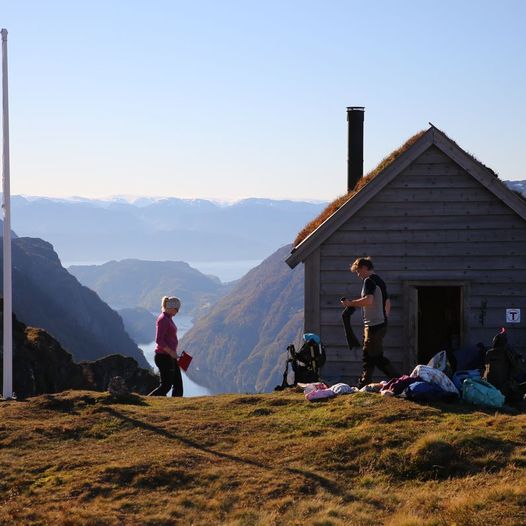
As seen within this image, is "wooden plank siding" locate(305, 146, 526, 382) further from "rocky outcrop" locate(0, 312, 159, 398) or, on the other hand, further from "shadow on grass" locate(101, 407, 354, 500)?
"rocky outcrop" locate(0, 312, 159, 398)

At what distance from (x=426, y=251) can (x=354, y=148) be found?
5.81m

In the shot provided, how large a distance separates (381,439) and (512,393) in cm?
329

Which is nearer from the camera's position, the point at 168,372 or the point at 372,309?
the point at 372,309

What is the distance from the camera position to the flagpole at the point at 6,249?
16.6 meters

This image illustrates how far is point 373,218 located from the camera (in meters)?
19.0

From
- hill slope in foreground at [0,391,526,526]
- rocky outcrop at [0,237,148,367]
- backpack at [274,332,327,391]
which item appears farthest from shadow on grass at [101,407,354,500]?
rocky outcrop at [0,237,148,367]

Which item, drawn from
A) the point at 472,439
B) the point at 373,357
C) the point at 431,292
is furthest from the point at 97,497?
the point at 431,292

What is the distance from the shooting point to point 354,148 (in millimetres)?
24000

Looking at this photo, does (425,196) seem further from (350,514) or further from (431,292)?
(350,514)

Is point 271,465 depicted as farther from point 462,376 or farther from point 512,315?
point 512,315

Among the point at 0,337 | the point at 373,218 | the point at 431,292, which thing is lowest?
the point at 0,337

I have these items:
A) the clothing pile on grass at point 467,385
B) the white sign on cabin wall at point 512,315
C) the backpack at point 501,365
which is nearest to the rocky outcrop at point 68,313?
the white sign on cabin wall at point 512,315

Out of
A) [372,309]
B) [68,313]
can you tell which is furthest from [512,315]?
[68,313]

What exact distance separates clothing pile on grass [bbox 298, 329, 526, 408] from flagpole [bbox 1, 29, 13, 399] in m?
5.39
